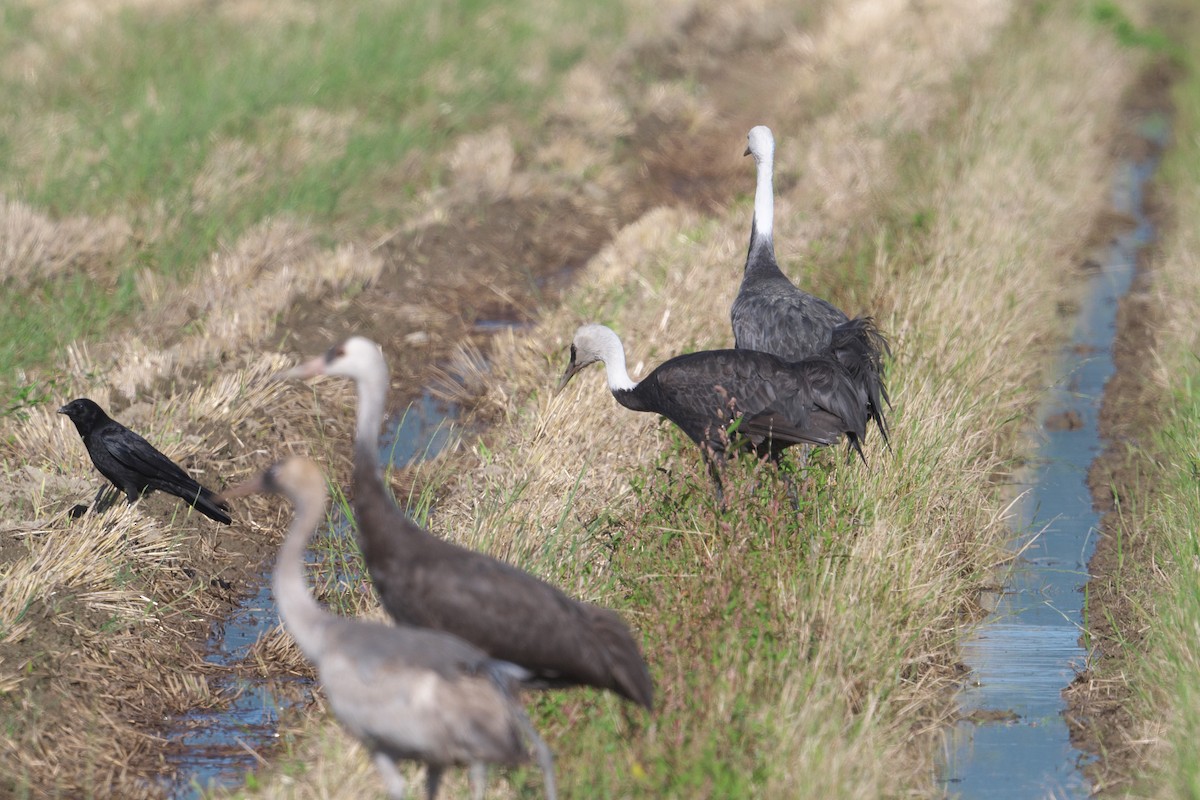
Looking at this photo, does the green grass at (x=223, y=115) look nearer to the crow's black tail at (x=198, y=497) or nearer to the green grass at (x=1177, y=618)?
the crow's black tail at (x=198, y=497)

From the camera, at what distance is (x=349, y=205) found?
1423 centimetres

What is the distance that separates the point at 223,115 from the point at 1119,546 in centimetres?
976

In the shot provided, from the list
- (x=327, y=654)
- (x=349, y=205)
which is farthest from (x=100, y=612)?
(x=349, y=205)

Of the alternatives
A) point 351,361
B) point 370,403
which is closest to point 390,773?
point 370,403

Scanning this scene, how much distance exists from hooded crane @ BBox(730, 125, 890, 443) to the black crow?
9.16 ft

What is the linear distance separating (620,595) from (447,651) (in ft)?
7.13

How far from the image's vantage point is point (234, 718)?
21.9 ft

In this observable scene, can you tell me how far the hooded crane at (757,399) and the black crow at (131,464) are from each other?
2191 mm

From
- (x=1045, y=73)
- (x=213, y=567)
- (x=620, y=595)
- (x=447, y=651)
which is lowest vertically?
(x=1045, y=73)

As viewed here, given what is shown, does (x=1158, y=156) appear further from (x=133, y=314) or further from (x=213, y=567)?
(x=213, y=567)

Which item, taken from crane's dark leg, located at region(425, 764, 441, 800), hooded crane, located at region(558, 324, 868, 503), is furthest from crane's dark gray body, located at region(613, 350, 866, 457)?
crane's dark leg, located at region(425, 764, 441, 800)

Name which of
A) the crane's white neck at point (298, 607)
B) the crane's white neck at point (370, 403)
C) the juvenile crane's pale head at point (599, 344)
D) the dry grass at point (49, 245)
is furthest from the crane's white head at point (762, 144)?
the crane's white neck at point (298, 607)

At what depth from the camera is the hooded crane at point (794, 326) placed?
781 centimetres

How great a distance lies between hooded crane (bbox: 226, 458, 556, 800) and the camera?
4559 mm
